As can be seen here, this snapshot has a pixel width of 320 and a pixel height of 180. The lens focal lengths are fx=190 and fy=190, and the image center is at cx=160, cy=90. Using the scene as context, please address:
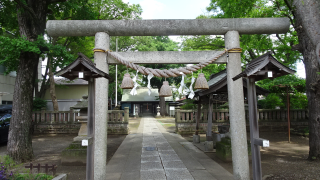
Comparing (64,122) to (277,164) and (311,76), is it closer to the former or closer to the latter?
(277,164)

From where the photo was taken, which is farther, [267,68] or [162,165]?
[162,165]

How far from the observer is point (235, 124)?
14.9 feet

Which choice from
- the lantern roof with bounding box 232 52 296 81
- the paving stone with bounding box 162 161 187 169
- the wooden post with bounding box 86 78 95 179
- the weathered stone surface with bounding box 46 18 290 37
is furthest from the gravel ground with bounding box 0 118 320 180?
the weathered stone surface with bounding box 46 18 290 37

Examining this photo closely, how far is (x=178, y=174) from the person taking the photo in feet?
17.2

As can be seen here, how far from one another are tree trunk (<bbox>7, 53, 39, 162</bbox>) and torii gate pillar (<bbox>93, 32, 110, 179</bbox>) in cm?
356

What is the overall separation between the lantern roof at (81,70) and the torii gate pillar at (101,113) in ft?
2.20

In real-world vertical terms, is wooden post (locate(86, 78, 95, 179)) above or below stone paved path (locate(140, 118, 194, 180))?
above

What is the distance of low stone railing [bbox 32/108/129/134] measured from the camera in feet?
43.4

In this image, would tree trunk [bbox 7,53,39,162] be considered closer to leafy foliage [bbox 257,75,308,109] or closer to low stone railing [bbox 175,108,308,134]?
low stone railing [bbox 175,108,308,134]

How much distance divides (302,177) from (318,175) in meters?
0.49

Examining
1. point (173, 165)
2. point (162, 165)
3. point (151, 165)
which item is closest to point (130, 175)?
point (151, 165)

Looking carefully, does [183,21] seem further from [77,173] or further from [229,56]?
[77,173]

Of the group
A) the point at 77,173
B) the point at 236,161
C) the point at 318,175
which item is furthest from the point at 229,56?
the point at 77,173

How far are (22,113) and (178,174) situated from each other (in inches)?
215
